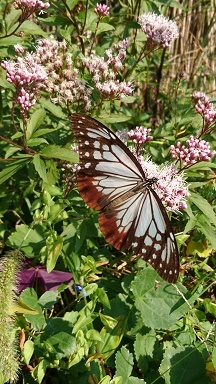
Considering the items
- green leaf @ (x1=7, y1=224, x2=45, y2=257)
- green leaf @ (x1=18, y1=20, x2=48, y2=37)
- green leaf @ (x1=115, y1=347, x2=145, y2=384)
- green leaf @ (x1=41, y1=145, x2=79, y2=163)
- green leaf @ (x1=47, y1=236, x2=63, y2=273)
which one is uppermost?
green leaf @ (x1=18, y1=20, x2=48, y2=37)

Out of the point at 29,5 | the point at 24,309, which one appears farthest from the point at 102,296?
the point at 29,5

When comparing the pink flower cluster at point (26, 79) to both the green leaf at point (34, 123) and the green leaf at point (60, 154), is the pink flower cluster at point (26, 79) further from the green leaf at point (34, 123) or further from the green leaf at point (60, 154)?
the green leaf at point (60, 154)

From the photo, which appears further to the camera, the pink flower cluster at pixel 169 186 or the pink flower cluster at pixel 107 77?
the pink flower cluster at pixel 107 77

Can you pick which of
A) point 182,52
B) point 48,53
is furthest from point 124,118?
point 182,52

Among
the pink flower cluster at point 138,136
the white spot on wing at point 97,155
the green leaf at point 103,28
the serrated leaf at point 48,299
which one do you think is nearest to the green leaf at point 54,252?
the serrated leaf at point 48,299

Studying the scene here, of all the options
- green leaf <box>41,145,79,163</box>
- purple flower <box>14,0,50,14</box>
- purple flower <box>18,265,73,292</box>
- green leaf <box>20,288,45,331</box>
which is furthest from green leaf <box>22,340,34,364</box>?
purple flower <box>14,0,50,14</box>

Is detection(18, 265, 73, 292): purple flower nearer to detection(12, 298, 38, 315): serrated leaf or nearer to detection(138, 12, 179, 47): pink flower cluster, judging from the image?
detection(12, 298, 38, 315): serrated leaf
